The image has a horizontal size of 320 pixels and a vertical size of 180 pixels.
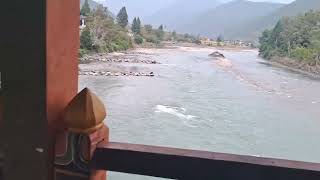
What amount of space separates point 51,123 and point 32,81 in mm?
69

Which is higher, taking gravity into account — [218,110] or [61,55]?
[61,55]

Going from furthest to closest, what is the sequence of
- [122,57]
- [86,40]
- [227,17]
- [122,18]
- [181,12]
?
[181,12], [227,17], [122,18], [122,57], [86,40]

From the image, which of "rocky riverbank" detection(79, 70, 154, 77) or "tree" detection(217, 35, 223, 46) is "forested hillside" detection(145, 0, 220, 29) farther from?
"rocky riverbank" detection(79, 70, 154, 77)

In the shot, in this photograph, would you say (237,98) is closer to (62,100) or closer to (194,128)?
(194,128)

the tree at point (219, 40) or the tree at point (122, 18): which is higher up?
the tree at point (122, 18)

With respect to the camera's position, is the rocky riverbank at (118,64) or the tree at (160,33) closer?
the rocky riverbank at (118,64)

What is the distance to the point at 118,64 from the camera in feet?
68.2

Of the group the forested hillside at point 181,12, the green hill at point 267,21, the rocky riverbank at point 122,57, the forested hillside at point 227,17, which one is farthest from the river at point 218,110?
the forested hillside at point 181,12

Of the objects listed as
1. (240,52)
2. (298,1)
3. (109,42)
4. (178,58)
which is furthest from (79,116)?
(298,1)

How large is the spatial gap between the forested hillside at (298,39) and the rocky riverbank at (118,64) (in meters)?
6.09

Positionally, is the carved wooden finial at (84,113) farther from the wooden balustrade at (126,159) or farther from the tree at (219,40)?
the tree at (219,40)

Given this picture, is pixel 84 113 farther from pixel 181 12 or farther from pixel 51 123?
pixel 181 12

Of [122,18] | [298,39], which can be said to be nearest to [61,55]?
[298,39]

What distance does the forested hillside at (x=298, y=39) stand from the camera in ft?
65.4
